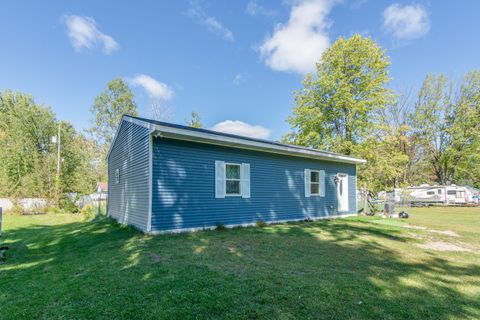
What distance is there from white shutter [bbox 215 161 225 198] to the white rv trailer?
1870 centimetres

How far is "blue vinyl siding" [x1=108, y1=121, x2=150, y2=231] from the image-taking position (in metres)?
7.04

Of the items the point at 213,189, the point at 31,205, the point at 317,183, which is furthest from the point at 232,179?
the point at 31,205

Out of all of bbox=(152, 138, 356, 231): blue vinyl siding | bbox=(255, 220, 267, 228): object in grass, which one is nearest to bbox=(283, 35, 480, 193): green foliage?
bbox=(152, 138, 356, 231): blue vinyl siding

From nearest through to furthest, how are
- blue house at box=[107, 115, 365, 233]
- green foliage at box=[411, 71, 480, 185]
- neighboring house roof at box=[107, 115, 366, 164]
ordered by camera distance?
neighboring house roof at box=[107, 115, 366, 164] < blue house at box=[107, 115, 365, 233] < green foliage at box=[411, 71, 480, 185]

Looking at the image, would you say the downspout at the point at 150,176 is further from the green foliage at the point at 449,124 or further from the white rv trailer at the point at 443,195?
the green foliage at the point at 449,124

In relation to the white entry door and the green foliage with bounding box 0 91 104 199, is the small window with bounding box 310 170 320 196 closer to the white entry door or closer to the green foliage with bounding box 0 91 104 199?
the white entry door

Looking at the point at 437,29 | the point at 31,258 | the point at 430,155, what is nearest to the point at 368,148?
the point at 437,29

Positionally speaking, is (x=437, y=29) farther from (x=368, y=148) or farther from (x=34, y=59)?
(x=34, y=59)

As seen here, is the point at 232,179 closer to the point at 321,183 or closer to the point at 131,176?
the point at 131,176

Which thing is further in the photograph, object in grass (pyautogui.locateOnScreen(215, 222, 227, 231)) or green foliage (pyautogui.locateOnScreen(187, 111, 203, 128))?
green foliage (pyautogui.locateOnScreen(187, 111, 203, 128))

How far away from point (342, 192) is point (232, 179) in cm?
666

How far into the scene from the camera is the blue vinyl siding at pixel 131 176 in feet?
23.1

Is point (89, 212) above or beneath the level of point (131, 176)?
beneath

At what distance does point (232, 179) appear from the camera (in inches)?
327
